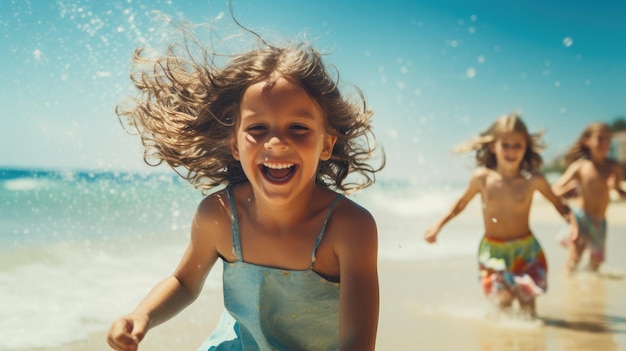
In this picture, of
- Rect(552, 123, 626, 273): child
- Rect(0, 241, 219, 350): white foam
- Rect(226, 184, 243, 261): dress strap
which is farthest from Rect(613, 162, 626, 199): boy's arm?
Rect(226, 184, 243, 261): dress strap

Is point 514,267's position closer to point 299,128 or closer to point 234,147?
point 234,147

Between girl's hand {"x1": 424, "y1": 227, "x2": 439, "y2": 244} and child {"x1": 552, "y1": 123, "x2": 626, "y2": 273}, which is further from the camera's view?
child {"x1": 552, "y1": 123, "x2": 626, "y2": 273}

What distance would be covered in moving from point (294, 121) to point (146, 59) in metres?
0.89

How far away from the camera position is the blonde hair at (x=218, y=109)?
93.4 inches

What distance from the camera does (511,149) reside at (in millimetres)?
4867

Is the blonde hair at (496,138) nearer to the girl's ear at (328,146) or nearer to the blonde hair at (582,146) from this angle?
the blonde hair at (582,146)

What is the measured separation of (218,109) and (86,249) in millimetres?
3794

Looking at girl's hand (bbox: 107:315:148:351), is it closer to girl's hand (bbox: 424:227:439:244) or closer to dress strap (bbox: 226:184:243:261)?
dress strap (bbox: 226:184:243:261)

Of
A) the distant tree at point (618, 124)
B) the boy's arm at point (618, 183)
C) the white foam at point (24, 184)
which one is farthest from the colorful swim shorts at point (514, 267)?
the distant tree at point (618, 124)

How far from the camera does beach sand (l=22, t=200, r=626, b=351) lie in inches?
134

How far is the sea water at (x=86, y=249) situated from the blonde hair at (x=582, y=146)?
132 centimetres

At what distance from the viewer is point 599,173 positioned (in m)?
6.42

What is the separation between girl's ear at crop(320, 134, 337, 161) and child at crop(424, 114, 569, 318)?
6.31 ft

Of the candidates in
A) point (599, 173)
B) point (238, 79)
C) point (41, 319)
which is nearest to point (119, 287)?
point (41, 319)
